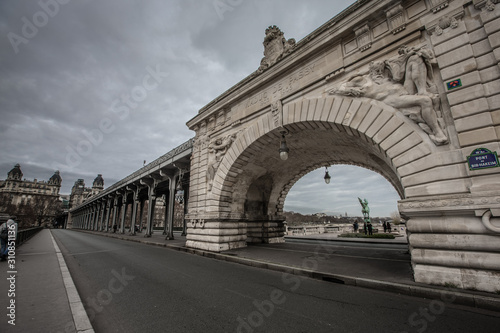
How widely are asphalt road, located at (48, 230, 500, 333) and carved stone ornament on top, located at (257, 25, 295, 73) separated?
360 inches

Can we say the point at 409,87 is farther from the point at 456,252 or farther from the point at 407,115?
the point at 456,252

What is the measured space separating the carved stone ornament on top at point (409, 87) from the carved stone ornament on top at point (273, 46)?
4.40 metres

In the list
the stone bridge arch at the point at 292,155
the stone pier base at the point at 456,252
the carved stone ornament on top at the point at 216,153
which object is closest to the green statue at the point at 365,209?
the stone bridge arch at the point at 292,155

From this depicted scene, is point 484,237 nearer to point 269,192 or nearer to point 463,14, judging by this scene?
point 463,14

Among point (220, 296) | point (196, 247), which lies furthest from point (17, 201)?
point (220, 296)

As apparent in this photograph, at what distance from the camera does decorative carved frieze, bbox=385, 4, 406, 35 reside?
21.7ft

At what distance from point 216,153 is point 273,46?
246 inches

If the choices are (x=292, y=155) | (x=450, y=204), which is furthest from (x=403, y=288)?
(x=292, y=155)

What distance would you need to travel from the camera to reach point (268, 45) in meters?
11.0

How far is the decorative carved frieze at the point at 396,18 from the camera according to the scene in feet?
21.7

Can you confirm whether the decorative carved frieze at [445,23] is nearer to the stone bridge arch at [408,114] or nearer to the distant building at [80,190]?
the stone bridge arch at [408,114]

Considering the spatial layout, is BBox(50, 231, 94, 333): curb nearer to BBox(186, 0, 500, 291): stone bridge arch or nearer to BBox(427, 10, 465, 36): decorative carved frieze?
BBox(186, 0, 500, 291): stone bridge arch

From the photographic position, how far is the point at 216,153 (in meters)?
12.5

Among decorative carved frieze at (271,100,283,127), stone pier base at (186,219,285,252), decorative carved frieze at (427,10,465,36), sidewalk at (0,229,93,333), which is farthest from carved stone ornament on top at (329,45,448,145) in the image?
Answer: stone pier base at (186,219,285,252)
